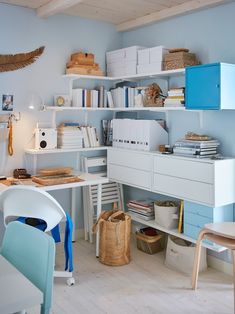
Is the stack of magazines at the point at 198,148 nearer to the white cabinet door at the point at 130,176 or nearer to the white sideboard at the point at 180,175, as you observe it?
the white sideboard at the point at 180,175

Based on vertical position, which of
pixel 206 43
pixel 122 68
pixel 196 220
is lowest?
pixel 196 220

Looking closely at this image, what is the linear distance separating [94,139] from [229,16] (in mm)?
1762

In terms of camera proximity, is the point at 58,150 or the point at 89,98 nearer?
the point at 58,150

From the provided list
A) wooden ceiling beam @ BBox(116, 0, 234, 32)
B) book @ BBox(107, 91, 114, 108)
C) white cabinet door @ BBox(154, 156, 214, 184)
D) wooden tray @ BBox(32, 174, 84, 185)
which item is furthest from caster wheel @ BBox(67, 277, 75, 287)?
wooden ceiling beam @ BBox(116, 0, 234, 32)

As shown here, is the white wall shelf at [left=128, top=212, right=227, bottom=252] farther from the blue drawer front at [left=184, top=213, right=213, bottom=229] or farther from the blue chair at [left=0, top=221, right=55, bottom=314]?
the blue chair at [left=0, top=221, right=55, bottom=314]

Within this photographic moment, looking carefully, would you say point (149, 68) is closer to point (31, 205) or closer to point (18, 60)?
point (18, 60)

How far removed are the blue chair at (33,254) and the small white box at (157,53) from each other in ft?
7.54

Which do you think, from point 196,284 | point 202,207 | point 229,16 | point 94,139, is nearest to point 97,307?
point 196,284

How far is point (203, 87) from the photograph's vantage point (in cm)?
293

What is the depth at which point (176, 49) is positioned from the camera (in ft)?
10.8

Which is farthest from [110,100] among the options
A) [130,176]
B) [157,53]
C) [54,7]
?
[54,7]

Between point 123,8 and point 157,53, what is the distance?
0.54m

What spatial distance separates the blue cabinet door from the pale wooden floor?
1.43 m

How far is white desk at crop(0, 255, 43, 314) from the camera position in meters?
1.18
